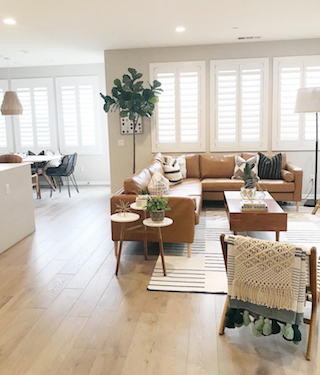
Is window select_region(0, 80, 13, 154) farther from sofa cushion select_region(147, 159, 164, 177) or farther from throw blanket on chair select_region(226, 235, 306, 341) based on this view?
throw blanket on chair select_region(226, 235, 306, 341)

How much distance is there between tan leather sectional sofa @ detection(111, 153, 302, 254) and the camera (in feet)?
12.4

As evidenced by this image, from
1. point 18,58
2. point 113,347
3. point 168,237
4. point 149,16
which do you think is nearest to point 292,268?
point 113,347

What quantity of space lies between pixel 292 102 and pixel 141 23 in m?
2.97

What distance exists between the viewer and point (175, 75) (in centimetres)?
650

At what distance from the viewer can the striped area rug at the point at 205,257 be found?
3.18 meters

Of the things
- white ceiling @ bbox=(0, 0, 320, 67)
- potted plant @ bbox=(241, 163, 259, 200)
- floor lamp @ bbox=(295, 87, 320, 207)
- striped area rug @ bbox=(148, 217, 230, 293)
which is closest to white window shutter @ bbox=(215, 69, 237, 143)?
white ceiling @ bbox=(0, 0, 320, 67)

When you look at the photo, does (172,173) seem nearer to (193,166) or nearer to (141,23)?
(193,166)

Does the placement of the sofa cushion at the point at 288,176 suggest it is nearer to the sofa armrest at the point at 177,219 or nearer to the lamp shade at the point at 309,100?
the lamp shade at the point at 309,100

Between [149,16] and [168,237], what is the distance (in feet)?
9.14

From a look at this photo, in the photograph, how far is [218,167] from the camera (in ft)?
20.7

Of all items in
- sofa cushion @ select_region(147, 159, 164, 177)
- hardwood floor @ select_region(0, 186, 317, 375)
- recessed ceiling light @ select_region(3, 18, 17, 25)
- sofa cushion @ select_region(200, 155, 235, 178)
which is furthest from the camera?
sofa cushion @ select_region(200, 155, 235, 178)

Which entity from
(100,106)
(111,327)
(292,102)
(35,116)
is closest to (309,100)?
(292,102)

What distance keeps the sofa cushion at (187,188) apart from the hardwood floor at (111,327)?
1.22 m

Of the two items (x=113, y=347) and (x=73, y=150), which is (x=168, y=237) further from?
(x=73, y=150)
